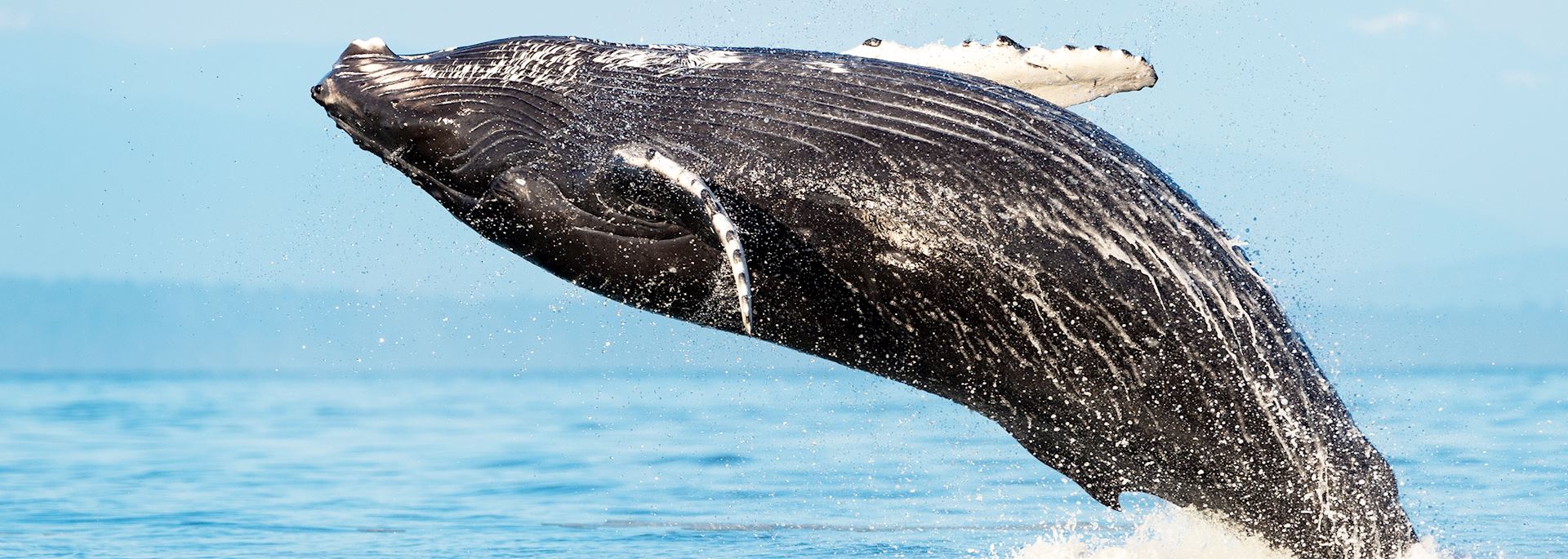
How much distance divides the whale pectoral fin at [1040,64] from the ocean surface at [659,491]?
2252 mm

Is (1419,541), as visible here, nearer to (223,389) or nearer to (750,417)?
(750,417)

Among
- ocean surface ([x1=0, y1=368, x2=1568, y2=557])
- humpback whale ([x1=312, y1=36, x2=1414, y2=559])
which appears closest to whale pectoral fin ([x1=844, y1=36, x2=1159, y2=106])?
humpback whale ([x1=312, y1=36, x2=1414, y2=559])

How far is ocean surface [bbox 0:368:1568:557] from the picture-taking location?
13.0 meters

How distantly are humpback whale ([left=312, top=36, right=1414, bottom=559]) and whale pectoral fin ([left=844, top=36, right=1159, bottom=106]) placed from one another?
1.24 m

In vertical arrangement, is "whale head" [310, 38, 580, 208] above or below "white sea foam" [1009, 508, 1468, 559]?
above

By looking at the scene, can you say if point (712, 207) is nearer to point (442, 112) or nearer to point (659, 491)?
point (442, 112)

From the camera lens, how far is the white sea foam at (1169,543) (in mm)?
9711

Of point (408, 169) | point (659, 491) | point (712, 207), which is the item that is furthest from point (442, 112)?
point (659, 491)

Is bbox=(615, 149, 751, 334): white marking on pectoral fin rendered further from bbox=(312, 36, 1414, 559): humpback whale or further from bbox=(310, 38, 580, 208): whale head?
bbox=(310, 38, 580, 208): whale head

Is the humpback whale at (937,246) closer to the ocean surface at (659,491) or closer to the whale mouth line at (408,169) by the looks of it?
the whale mouth line at (408,169)

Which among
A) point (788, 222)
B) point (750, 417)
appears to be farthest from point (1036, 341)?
point (750, 417)

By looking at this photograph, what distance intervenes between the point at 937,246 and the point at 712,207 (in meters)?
1.35

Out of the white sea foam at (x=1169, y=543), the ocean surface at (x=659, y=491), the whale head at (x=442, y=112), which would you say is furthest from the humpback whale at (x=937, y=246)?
the ocean surface at (x=659, y=491)

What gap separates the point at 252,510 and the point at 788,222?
9.81 meters
